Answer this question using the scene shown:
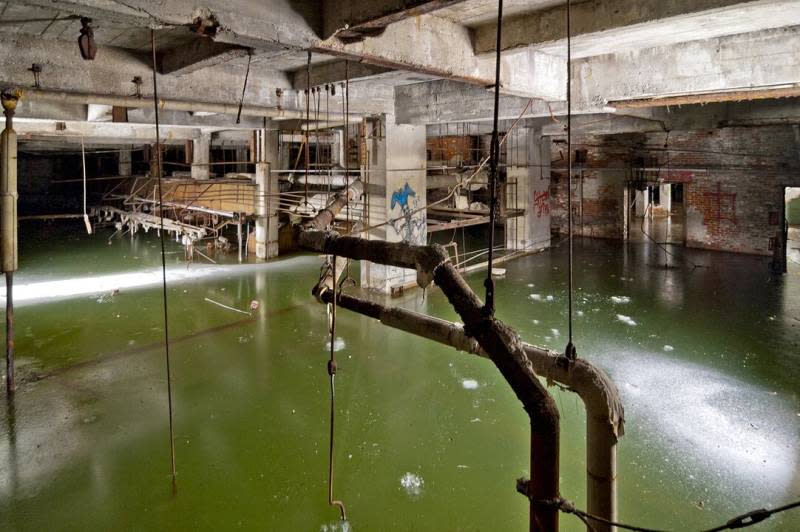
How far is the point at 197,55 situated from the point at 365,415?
3.64 m

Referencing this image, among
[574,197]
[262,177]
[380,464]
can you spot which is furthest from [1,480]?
[574,197]

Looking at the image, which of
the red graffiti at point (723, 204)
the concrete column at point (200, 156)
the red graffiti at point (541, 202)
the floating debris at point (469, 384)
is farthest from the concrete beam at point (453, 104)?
the concrete column at point (200, 156)

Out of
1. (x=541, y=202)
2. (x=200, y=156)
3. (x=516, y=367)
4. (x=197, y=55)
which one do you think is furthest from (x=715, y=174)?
(x=200, y=156)

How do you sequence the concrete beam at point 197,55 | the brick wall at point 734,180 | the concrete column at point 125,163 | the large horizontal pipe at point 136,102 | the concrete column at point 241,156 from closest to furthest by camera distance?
the concrete beam at point 197,55
the large horizontal pipe at point 136,102
the brick wall at point 734,180
the concrete column at point 125,163
the concrete column at point 241,156

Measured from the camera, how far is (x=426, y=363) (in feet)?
19.6

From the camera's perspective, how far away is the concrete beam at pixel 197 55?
4102mm

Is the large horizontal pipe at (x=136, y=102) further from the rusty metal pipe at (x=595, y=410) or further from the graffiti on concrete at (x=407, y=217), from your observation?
the rusty metal pipe at (x=595, y=410)

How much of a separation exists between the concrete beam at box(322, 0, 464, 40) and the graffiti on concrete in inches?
216

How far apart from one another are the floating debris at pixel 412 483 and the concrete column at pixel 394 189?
214 inches

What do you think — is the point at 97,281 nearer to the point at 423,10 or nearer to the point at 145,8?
the point at 145,8

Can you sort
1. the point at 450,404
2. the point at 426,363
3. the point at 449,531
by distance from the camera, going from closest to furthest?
the point at 449,531 < the point at 450,404 < the point at 426,363

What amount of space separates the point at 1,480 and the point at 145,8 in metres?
3.55

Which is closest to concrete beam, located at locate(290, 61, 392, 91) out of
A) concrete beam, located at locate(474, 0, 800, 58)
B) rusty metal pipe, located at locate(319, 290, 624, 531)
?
concrete beam, located at locate(474, 0, 800, 58)

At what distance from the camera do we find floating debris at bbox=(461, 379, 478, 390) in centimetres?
527
